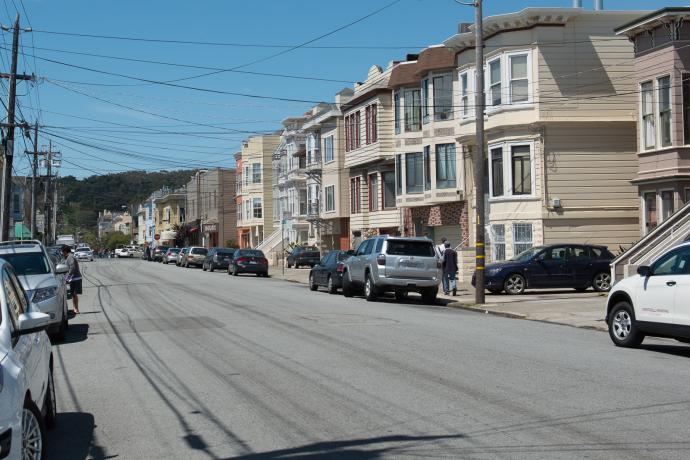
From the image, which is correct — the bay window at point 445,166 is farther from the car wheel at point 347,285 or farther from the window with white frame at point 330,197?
the window with white frame at point 330,197

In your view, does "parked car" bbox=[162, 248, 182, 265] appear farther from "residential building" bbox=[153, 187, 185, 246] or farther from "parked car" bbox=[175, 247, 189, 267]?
"residential building" bbox=[153, 187, 185, 246]

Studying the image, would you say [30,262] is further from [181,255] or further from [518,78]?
[181,255]

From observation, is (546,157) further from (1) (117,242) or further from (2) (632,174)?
(1) (117,242)

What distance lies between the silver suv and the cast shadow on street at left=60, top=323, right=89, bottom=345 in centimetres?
898

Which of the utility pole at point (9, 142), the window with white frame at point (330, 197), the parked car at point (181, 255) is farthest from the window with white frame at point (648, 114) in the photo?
the parked car at point (181, 255)

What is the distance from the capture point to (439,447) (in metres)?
6.73

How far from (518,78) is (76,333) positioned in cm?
2076

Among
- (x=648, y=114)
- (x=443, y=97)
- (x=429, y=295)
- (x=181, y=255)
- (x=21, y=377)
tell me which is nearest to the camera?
(x=21, y=377)

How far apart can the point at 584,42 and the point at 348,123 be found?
20943mm

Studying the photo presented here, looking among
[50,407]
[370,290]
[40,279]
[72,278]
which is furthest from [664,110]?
[50,407]

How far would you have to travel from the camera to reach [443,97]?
3738 centimetres

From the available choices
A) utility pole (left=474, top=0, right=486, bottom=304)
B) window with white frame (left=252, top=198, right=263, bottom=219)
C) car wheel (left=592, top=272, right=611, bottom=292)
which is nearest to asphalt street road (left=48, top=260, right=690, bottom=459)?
utility pole (left=474, top=0, right=486, bottom=304)

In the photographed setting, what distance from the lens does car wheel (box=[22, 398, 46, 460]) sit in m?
5.55

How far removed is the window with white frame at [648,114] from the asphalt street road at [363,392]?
43.2ft
